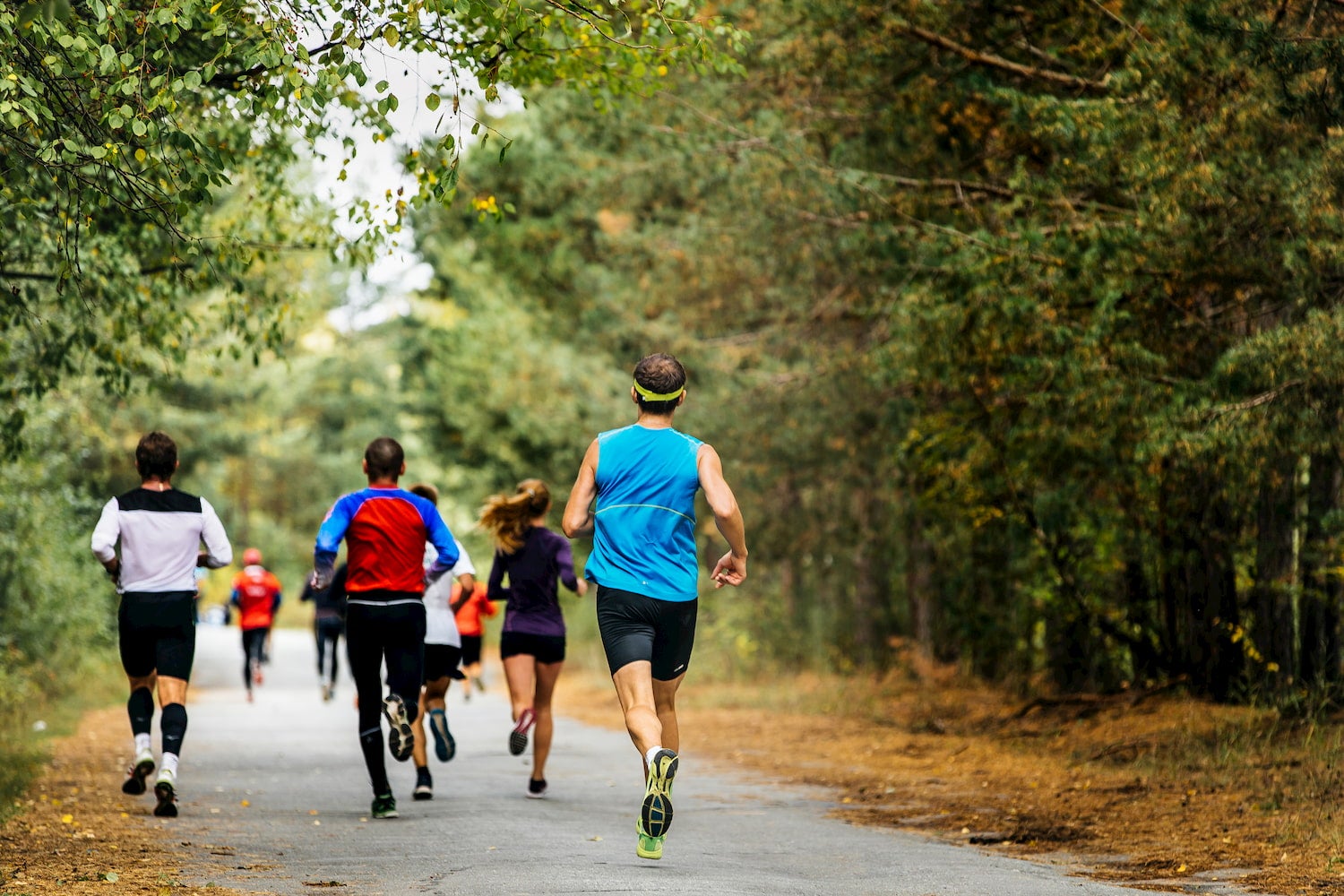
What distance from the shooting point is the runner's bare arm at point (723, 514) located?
21.9 ft

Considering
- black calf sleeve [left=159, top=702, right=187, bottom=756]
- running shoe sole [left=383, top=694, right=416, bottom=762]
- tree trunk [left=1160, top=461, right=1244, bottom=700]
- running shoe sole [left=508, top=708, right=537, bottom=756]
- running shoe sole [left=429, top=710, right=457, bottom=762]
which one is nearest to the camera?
running shoe sole [left=383, top=694, right=416, bottom=762]

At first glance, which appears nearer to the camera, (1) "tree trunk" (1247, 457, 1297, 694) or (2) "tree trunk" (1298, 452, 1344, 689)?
(2) "tree trunk" (1298, 452, 1344, 689)

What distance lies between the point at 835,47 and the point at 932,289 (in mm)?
2394

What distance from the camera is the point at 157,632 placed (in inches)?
359

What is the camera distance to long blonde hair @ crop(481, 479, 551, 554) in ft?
34.9

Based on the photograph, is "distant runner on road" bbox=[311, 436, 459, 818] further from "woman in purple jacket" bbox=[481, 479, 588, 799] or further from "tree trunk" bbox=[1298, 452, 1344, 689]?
"tree trunk" bbox=[1298, 452, 1344, 689]

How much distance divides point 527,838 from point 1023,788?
4660 mm

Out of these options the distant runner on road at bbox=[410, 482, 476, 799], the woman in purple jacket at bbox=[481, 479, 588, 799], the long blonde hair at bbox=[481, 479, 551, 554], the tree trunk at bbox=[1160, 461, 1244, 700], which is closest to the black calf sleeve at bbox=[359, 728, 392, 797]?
the woman in purple jacket at bbox=[481, 479, 588, 799]

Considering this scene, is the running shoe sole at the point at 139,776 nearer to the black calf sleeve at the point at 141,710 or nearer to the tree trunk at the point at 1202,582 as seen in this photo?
the black calf sleeve at the point at 141,710

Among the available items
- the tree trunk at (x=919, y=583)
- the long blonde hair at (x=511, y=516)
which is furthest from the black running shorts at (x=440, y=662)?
the tree trunk at (x=919, y=583)

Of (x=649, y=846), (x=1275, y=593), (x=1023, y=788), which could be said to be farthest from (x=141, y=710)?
(x=1275, y=593)

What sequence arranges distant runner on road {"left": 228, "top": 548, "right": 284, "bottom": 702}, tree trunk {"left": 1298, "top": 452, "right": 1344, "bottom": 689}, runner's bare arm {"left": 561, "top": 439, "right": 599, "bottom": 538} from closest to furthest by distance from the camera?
runner's bare arm {"left": 561, "top": 439, "right": 599, "bottom": 538}
tree trunk {"left": 1298, "top": 452, "right": 1344, "bottom": 689}
distant runner on road {"left": 228, "top": 548, "right": 284, "bottom": 702}

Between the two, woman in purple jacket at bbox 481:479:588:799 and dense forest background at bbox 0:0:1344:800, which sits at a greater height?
dense forest background at bbox 0:0:1344:800

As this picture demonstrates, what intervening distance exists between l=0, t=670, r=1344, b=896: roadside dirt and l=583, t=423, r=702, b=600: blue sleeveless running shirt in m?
2.26
